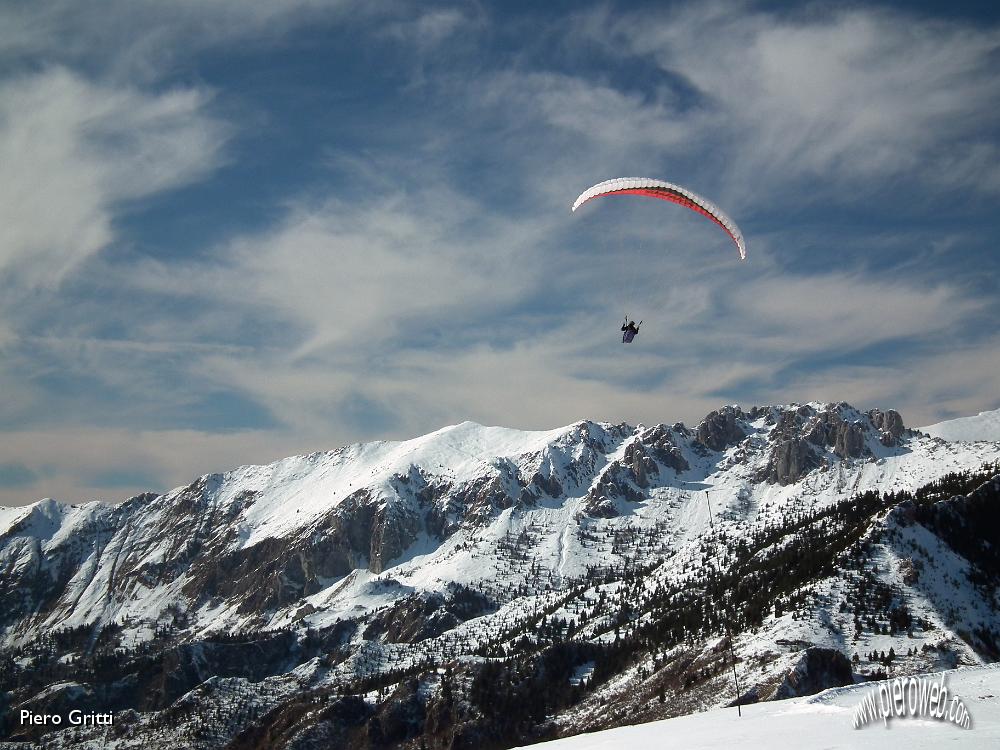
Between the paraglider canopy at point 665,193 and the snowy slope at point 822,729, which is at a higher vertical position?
the paraglider canopy at point 665,193

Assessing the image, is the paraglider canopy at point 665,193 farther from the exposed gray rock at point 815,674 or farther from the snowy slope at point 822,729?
the exposed gray rock at point 815,674

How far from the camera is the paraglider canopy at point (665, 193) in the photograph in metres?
73.2

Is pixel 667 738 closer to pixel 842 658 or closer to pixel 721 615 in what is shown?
pixel 842 658

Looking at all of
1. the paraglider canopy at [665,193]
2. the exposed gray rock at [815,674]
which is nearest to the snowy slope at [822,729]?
the paraglider canopy at [665,193]

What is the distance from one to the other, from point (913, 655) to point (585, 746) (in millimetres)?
115109

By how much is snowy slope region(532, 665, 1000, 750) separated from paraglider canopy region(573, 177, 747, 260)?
146ft

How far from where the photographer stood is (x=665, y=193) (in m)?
74.4

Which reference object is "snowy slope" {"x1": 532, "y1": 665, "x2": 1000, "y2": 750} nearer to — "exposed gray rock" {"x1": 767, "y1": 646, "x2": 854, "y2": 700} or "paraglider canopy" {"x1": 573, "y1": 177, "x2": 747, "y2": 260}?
"paraglider canopy" {"x1": 573, "y1": 177, "x2": 747, "y2": 260}

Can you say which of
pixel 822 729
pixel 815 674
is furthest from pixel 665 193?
pixel 815 674

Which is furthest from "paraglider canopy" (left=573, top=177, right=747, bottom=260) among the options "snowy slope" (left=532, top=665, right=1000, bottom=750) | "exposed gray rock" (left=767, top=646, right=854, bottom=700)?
"exposed gray rock" (left=767, top=646, right=854, bottom=700)

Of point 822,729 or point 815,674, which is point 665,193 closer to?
→ point 822,729

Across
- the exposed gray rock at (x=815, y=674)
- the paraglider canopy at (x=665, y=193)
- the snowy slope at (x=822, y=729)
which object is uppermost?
the paraglider canopy at (x=665, y=193)

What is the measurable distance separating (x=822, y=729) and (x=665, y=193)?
55.7 metres

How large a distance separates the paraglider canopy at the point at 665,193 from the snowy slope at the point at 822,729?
146 feet
